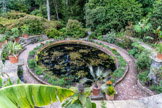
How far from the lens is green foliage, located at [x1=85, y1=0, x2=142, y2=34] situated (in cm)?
1414

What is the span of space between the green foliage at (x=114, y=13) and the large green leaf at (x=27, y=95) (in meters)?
13.0

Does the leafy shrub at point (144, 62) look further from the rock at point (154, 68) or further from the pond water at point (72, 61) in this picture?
the pond water at point (72, 61)

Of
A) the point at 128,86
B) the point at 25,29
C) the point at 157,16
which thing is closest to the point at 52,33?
the point at 25,29

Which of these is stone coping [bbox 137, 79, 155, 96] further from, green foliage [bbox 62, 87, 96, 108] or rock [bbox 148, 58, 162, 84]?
green foliage [bbox 62, 87, 96, 108]

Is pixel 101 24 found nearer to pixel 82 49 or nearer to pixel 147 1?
pixel 82 49

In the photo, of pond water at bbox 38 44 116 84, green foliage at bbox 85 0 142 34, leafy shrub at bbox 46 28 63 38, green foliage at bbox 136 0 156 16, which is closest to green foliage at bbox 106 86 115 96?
pond water at bbox 38 44 116 84

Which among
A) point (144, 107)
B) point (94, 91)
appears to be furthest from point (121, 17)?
point (144, 107)

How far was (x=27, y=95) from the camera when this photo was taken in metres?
2.45

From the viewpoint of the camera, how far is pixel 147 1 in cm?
1567

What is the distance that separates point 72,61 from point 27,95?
7426mm

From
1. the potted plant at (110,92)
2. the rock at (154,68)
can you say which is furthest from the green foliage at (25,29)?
the rock at (154,68)

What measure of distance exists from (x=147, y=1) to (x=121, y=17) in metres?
4.55

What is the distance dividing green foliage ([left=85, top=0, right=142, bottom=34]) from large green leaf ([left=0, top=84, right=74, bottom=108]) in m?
13.0

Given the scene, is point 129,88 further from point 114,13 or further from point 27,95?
point 114,13
